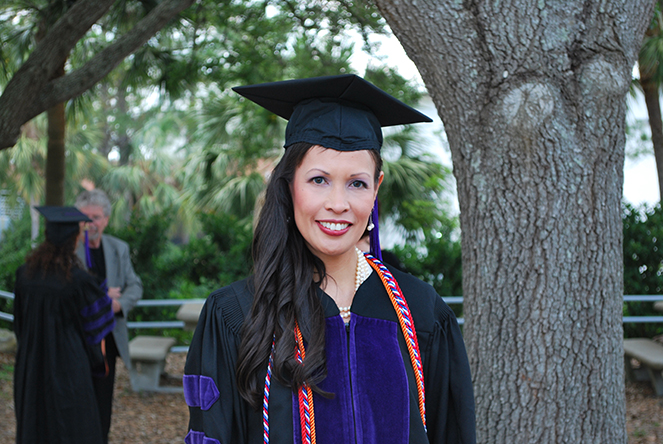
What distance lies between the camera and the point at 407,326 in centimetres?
163

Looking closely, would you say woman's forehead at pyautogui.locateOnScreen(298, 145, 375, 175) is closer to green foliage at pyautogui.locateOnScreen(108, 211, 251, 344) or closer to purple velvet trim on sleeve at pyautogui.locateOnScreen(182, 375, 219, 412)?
purple velvet trim on sleeve at pyautogui.locateOnScreen(182, 375, 219, 412)

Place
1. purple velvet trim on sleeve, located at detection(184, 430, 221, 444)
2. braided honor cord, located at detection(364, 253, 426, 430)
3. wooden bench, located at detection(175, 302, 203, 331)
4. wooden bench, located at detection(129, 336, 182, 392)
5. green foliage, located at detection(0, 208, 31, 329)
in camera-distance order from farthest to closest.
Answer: green foliage, located at detection(0, 208, 31, 329), wooden bench, located at detection(129, 336, 182, 392), wooden bench, located at detection(175, 302, 203, 331), braided honor cord, located at detection(364, 253, 426, 430), purple velvet trim on sleeve, located at detection(184, 430, 221, 444)

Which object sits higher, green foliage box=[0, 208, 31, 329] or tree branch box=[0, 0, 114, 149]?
tree branch box=[0, 0, 114, 149]

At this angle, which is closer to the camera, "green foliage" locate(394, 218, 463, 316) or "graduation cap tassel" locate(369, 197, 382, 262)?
"graduation cap tassel" locate(369, 197, 382, 262)

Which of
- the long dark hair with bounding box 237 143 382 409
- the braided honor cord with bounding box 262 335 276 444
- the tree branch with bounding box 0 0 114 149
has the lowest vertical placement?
the braided honor cord with bounding box 262 335 276 444

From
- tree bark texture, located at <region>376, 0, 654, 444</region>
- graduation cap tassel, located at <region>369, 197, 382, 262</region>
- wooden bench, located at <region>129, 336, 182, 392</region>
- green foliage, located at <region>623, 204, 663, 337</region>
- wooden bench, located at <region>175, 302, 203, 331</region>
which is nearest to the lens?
graduation cap tassel, located at <region>369, 197, 382, 262</region>

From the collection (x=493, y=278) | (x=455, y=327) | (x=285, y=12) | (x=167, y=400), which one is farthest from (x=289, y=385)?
(x=285, y=12)

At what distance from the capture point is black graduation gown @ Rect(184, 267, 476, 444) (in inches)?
59.8

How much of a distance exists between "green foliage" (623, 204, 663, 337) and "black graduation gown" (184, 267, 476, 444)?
5.09 m

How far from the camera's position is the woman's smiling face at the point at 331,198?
1.55m

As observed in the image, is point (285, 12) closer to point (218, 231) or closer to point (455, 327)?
point (218, 231)

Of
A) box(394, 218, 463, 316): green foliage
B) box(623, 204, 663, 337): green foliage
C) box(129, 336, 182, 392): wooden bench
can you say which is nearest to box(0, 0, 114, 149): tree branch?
box(129, 336, 182, 392): wooden bench

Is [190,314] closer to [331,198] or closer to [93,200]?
[93,200]

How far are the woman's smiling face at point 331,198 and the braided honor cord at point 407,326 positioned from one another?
20 centimetres
